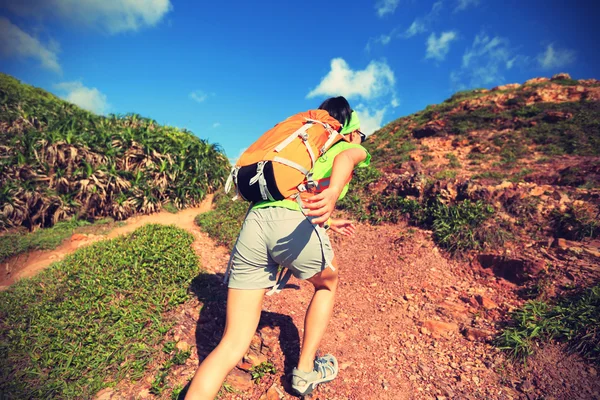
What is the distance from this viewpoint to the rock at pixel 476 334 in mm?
2775

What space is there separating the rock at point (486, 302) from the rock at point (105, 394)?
3465mm

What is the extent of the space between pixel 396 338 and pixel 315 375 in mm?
1165

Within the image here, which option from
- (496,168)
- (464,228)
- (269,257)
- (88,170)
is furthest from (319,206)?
(496,168)

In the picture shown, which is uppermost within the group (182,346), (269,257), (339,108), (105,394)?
(339,108)

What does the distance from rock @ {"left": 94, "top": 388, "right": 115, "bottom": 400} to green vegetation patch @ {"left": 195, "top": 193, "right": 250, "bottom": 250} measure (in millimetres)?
2628

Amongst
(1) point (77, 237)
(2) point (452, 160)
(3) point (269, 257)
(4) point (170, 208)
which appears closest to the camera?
(3) point (269, 257)

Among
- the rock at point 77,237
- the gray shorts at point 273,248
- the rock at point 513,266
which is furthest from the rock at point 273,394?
the rock at point 77,237

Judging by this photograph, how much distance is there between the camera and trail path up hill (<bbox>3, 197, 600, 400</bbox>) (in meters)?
2.26

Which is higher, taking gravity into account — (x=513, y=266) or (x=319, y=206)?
(x=319, y=206)

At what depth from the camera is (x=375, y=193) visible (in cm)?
582

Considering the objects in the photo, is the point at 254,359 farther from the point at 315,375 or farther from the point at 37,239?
the point at 37,239

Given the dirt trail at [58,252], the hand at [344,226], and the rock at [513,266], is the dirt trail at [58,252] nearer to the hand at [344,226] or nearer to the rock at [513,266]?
the hand at [344,226]

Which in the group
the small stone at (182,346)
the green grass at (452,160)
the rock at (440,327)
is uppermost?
the green grass at (452,160)

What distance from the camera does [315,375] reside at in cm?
205
